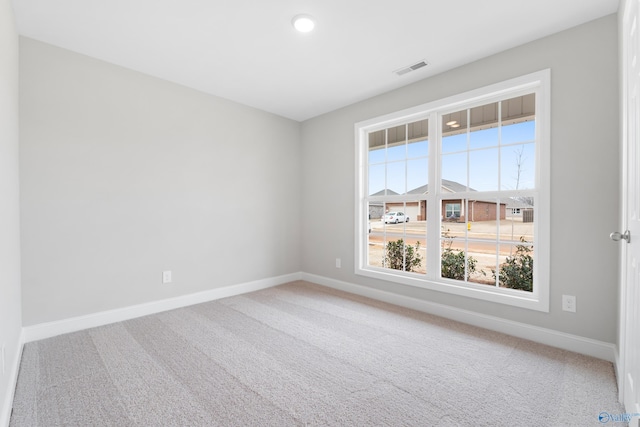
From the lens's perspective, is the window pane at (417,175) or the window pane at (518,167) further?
the window pane at (417,175)

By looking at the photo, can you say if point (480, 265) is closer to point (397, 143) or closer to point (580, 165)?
point (580, 165)

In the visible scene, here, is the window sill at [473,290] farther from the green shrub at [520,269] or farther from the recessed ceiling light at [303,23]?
the recessed ceiling light at [303,23]

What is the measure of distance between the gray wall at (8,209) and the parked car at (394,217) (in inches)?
130

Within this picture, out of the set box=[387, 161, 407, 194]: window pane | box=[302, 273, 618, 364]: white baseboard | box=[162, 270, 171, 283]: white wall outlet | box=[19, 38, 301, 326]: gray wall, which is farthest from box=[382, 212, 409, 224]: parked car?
box=[162, 270, 171, 283]: white wall outlet

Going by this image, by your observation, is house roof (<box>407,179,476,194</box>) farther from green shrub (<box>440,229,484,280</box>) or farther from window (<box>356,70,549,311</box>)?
green shrub (<box>440,229,484,280</box>)

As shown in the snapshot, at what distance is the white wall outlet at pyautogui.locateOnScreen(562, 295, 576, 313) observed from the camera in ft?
7.43

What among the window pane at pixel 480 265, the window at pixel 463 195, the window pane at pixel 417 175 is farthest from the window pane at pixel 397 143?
the window pane at pixel 480 265

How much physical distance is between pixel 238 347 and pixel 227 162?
7.32ft

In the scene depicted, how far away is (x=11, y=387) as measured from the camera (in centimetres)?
169

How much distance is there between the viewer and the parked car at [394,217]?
11.5 feet

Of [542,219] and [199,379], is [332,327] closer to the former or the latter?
[199,379]

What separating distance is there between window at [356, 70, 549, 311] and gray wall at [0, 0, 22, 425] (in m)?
3.10

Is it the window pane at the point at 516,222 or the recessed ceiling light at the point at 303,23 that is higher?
the recessed ceiling light at the point at 303,23

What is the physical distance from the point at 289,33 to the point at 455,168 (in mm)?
2034
